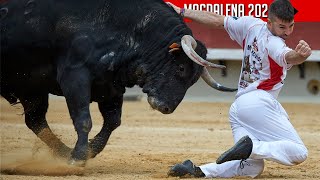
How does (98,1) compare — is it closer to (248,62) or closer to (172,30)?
(172,30)

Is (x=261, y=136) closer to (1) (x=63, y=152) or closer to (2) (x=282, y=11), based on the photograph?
(2) (x=282, y=11)

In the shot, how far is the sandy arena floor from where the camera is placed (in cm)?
683

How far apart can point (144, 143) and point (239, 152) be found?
3.08m

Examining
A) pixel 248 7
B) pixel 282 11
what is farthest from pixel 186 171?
pixel 248 7

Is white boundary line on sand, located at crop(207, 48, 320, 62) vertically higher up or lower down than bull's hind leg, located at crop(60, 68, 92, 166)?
lower down

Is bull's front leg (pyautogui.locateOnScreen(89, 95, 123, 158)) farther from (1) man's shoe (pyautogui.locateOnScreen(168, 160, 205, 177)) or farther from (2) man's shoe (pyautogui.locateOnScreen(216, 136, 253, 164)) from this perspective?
(2) man's shoe (pyautogui.locateOnScreen(216, 136, 253, 164))

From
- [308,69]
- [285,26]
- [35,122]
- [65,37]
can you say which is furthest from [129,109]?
[285,26]

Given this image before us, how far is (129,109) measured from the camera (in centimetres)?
1184

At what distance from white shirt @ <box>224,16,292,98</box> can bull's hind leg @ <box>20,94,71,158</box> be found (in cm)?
170

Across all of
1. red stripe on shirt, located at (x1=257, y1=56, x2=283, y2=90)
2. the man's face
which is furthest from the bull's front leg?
the man's face

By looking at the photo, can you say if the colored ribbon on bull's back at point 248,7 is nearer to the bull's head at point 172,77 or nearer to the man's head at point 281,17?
the bull's head at point 172,77

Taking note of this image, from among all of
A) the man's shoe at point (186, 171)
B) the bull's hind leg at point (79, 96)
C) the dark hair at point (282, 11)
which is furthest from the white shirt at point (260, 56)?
the bull's hind leg at point (79, 96)

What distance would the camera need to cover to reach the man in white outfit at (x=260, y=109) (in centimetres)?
613

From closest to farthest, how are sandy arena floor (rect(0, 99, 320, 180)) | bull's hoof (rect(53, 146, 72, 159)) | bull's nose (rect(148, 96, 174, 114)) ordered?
bull's nose (rect(148, 96, 174, 114)) → sandy arena floor (rect(0, 99, 320, 180)) → bull's hoof (rect(53, 146, 72, 159))
